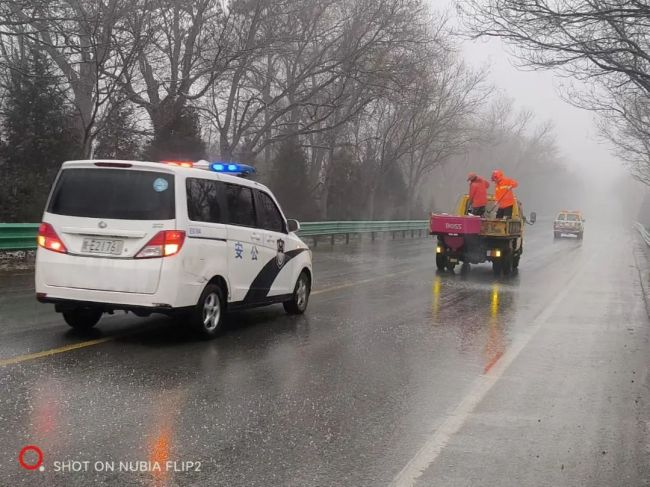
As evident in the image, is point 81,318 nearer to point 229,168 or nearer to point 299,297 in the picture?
point 229,168

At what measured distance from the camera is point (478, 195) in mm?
17828

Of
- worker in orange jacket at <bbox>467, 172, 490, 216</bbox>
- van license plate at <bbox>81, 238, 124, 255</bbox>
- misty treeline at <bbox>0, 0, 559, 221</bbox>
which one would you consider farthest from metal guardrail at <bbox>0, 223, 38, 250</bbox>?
worker in orange jacket at <bbox>467, 172, 490, 216</bbox>

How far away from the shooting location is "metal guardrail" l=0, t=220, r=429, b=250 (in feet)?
44.2

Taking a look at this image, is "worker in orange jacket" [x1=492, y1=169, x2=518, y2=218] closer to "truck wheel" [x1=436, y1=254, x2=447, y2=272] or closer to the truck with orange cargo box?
the truck with orange cargo box

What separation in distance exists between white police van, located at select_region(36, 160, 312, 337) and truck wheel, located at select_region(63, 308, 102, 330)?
35 millimetres

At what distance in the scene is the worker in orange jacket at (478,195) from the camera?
58.0ft

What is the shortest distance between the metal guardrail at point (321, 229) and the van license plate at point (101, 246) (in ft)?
25.0

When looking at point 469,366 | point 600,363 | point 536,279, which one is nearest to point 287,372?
point 469,366

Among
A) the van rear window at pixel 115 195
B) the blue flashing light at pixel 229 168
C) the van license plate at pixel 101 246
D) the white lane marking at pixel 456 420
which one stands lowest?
the white lane marking at pixel 456 420

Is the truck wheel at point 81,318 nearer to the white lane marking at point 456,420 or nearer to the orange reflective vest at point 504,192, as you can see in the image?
the white lane marking at point 456,420

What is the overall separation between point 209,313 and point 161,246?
1.10 meters

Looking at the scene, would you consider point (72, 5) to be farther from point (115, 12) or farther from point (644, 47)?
point (644, 47)

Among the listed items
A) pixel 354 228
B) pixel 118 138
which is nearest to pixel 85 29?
pixel 118 138
